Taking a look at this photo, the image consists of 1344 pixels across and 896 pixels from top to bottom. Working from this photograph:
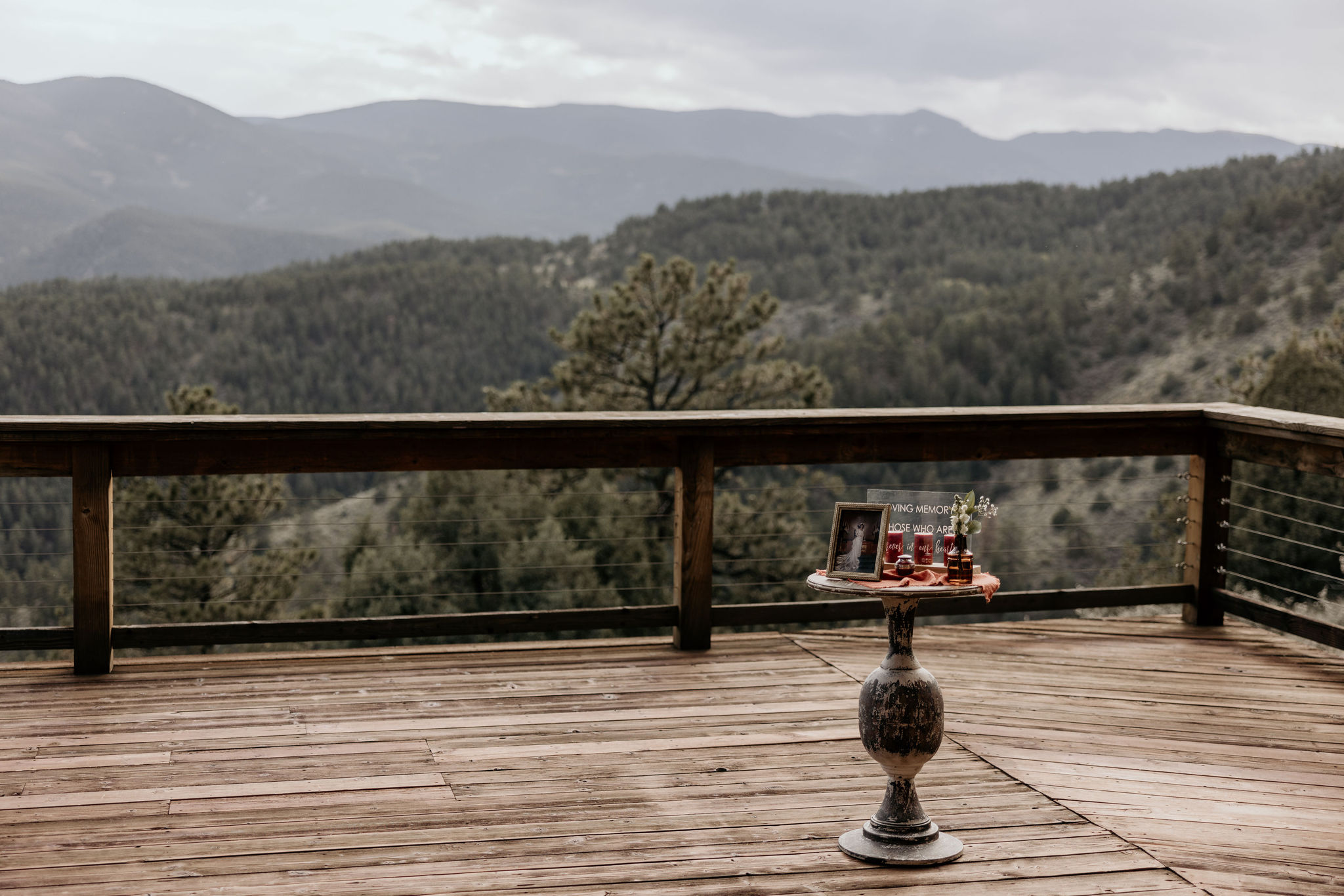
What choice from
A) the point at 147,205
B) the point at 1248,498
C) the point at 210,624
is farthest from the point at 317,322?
the point at 147,205

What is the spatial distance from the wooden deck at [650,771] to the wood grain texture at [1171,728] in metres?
0.01

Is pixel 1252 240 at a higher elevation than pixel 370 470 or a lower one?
higher

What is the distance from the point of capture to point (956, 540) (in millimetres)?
2621

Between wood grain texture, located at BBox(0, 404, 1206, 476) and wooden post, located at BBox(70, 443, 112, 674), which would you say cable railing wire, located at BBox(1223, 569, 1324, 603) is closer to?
wood grain texture, located at BBox(0, 404, 1206, 476)

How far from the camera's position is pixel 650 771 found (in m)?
3.04

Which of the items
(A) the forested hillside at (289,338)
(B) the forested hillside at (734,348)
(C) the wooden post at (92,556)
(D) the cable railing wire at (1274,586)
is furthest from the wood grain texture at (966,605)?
(A) the forested hillside at (289,338)

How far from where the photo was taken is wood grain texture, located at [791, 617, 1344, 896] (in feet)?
8.61

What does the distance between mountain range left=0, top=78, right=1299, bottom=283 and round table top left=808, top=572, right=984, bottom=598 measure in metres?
94.4

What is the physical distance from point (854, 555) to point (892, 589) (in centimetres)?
14

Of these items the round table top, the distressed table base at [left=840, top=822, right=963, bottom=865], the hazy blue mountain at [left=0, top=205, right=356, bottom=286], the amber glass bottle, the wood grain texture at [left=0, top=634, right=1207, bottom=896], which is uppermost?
the hazy blue mountain at [left=0, top=205, right=356, bottom=286]

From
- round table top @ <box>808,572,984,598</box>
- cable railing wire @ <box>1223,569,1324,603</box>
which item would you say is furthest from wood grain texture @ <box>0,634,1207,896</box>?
cable railing wire @ <box>1223,569,1324,603</box>

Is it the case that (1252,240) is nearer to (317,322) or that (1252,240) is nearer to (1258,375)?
(1258,375)

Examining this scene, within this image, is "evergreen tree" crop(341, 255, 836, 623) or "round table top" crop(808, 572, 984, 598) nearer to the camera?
"round table top" crop(808, 572, 984, 598)

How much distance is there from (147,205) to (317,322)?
104 meters
